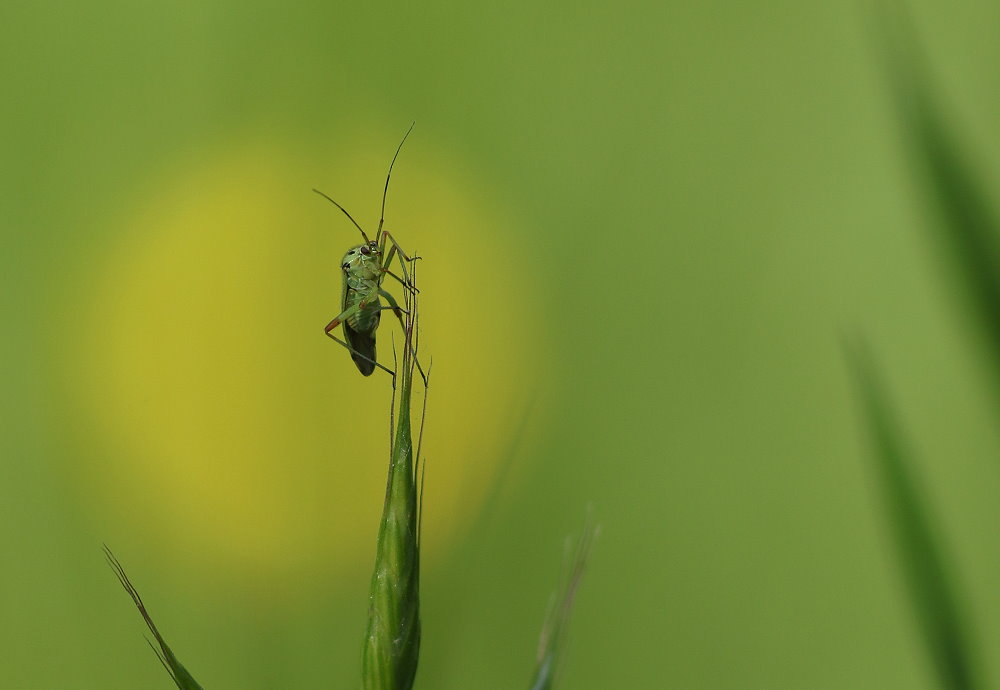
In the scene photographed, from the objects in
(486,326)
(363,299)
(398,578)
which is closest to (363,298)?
(363,299)

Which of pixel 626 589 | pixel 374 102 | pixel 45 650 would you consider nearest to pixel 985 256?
pixel 626 589

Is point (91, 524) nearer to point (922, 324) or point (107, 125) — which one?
point (107, 125)

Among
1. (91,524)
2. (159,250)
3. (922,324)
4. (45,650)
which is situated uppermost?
(159,250)

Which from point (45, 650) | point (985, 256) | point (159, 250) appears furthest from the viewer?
point (159, 250)

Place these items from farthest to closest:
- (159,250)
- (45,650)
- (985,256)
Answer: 1. (159,250)
2. (45,650)
3. (985,256)

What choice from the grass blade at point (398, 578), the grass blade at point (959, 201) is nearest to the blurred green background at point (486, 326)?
the grass blade at point (398, 578)

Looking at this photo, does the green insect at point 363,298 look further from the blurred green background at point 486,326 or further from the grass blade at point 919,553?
the grass blade at point 919,553

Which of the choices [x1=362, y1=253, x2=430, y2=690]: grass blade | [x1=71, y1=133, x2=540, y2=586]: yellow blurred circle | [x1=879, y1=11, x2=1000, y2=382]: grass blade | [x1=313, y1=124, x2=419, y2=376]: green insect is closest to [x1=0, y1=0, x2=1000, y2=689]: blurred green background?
[x1=71, y1=133, x2=540, y2=586]: yellow blurred circle
